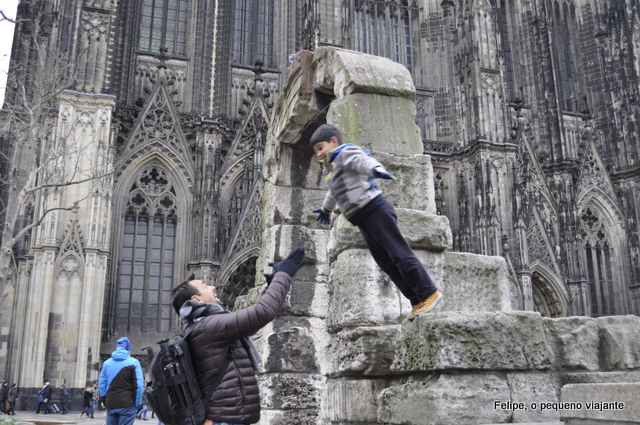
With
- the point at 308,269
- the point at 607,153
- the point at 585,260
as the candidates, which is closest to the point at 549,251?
the point at 585,260

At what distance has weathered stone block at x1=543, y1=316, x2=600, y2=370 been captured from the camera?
3.68 m

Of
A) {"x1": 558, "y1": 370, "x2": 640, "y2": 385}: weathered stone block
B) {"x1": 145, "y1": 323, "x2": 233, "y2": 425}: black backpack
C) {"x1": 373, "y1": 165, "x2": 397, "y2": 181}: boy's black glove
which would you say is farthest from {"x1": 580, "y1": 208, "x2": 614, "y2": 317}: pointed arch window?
{"x1": 145, "y1": 323, "x2": 233, "y2": 425}: black backpack

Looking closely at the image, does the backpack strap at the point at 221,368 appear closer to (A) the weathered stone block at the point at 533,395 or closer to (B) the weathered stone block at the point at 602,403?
(A) the weathered stone block at the point at 533,395

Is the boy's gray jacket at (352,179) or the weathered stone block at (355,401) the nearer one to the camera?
the boy's gray jacket at (352,179)

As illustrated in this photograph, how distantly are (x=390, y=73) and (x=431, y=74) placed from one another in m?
20.7

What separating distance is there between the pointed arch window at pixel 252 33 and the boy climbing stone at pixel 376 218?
2025cm

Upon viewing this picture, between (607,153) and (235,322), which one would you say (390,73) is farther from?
(607,153)

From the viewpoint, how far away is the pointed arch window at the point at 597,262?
25016mm

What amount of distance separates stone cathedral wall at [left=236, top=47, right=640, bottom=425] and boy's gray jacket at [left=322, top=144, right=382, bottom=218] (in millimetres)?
803

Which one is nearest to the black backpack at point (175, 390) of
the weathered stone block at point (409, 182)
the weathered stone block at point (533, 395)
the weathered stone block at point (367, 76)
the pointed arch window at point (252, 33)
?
the weathered stone block at point (533, 395)

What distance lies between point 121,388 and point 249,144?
1623 cm

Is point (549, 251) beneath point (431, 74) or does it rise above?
beneath

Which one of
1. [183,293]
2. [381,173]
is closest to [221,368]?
[183,293]

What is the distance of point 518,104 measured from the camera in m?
25.9
